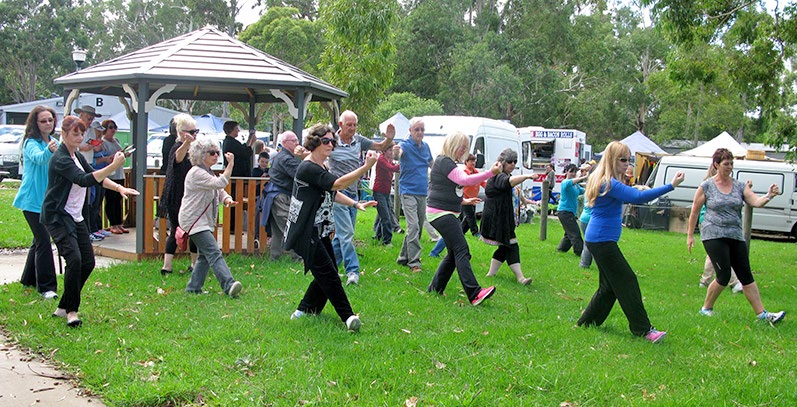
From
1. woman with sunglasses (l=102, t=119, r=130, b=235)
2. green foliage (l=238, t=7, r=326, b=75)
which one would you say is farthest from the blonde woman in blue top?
green foliage (l=238, t=7, r=326, b=75)

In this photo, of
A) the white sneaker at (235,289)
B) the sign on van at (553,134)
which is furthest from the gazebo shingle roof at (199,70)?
the sign on van at (553,134)

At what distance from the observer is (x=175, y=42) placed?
38.9 ft

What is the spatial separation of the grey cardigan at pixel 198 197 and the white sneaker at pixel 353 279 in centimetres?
167

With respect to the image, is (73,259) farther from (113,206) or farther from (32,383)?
(113,206)

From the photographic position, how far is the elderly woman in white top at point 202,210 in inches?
301

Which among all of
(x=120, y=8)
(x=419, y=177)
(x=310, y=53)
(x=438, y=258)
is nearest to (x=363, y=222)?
(x=438, y=258)

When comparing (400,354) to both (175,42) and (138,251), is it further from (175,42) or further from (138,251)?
(175,42)

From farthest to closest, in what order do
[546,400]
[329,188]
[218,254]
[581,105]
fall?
[581,105] < [218,254] < [329,188] < [546,400]

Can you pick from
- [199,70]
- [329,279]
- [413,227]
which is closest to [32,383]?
[329,279]

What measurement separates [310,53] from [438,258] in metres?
34.4

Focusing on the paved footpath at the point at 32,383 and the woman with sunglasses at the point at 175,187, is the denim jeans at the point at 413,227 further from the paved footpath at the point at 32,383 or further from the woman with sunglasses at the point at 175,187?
the paved footpath at the point at 32,383

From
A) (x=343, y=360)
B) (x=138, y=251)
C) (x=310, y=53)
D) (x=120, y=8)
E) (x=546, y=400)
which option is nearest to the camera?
(x=546, y=400)

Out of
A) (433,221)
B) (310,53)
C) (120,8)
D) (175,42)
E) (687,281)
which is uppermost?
(120,8)

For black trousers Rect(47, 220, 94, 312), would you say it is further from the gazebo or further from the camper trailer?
the camper trailer
